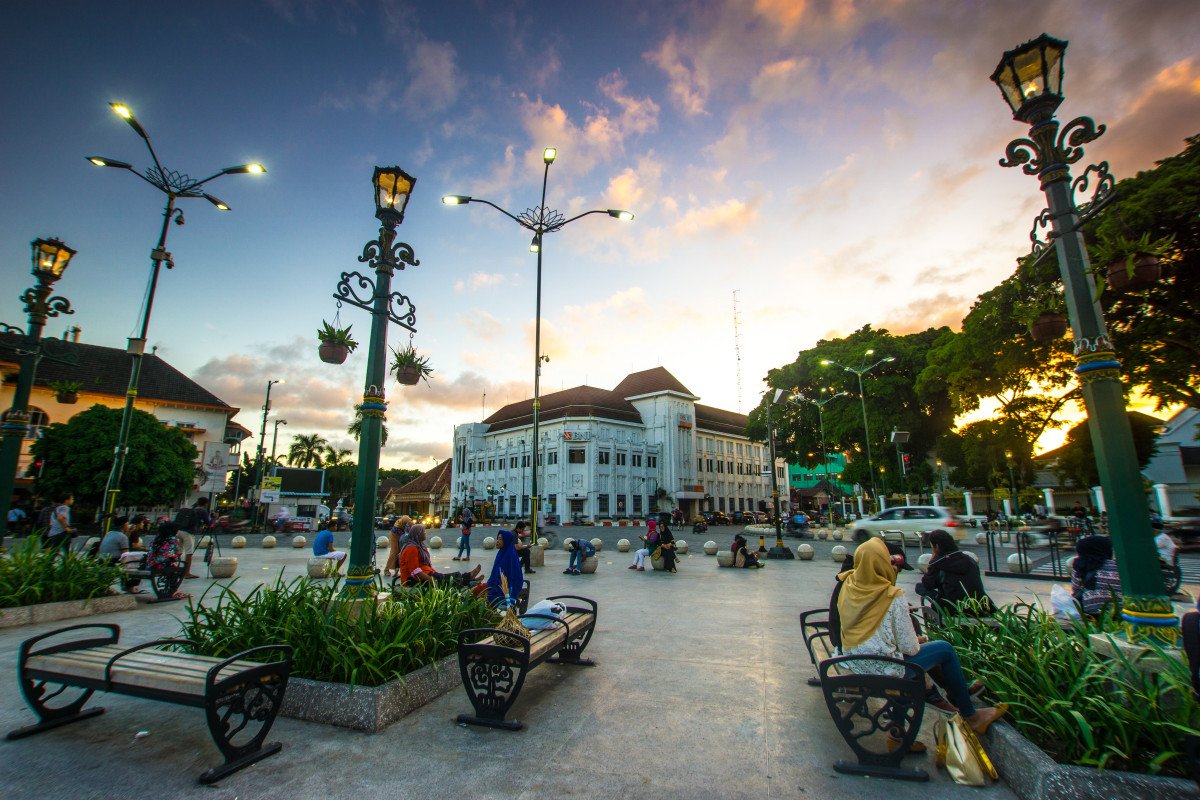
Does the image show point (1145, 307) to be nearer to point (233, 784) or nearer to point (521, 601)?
point (521, 601)

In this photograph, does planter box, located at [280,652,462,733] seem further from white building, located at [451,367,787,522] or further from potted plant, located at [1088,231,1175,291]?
white building, located at [451,367,787,522]

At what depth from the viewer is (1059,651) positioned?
388 centimetres

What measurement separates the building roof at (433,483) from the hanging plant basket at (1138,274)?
85.3 m

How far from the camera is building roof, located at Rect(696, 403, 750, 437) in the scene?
7731 centimetres

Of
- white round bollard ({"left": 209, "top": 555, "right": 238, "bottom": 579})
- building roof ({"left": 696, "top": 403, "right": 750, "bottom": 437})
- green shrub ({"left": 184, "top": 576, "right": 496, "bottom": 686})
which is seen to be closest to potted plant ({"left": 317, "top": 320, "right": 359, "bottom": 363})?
green shrub ({"left": 184, "top": 576, "right": 496, "bottom": 686})

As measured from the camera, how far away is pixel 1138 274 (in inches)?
182

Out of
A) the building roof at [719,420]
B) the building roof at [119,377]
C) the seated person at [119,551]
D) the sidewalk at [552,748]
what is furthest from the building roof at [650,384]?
the sidewalk at [552,748]

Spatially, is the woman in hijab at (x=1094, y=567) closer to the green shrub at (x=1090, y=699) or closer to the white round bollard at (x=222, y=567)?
the green shrub at (x=1090, y=699)

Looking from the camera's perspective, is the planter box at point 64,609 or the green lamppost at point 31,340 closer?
the planter box at point 64,609

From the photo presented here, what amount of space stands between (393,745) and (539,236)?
42.6ft

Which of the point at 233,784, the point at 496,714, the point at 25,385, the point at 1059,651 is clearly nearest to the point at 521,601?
the point at 496,714

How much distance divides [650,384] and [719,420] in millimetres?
15833

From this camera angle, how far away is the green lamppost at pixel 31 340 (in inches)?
348

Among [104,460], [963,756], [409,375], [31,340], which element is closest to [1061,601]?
[963,756]
